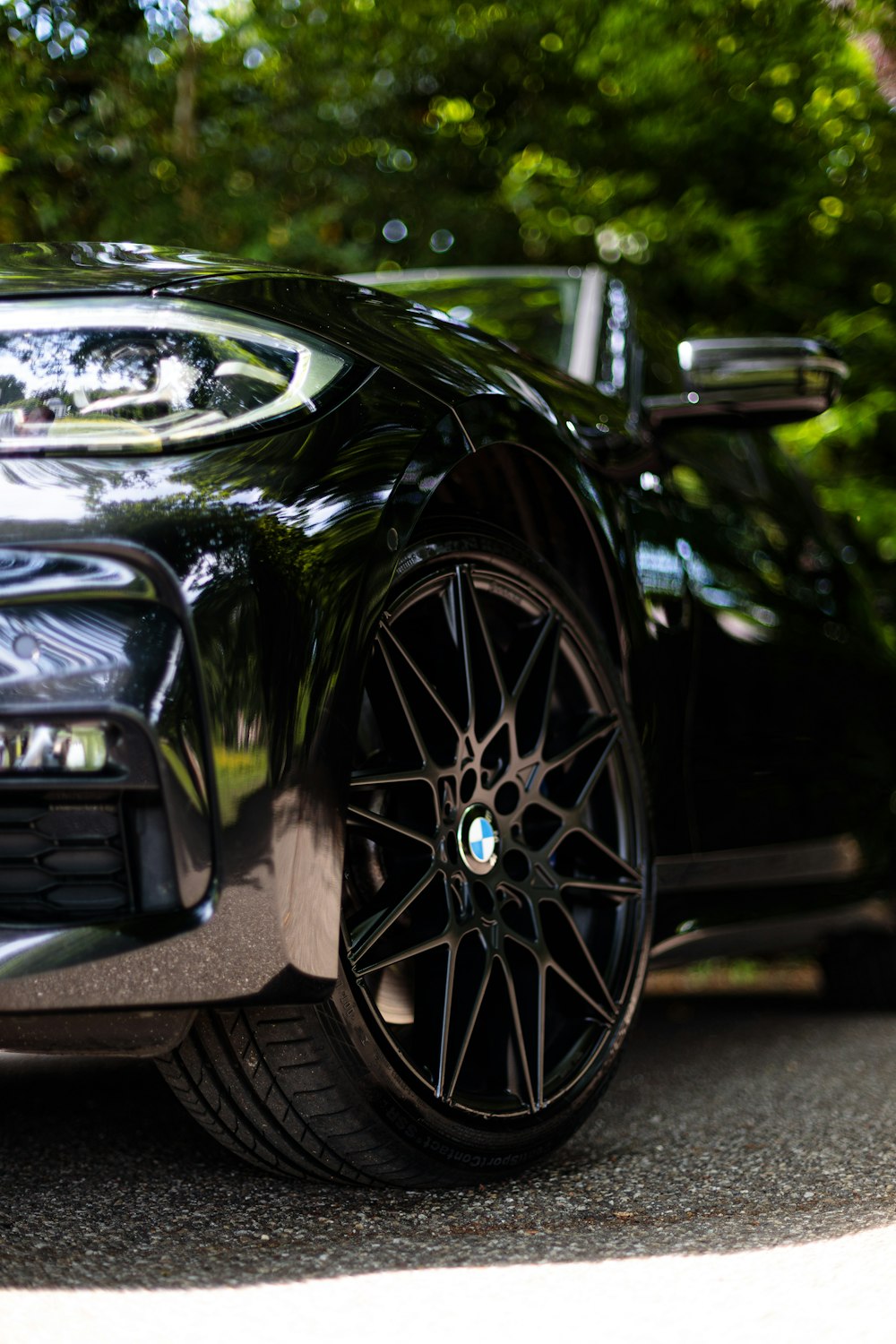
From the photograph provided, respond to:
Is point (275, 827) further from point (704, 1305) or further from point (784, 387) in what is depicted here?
point (784, 387)

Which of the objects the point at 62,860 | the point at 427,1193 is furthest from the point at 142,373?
the point at 427,1193

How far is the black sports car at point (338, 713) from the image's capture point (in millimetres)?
1511

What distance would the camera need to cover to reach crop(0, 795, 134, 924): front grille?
5.02 ft

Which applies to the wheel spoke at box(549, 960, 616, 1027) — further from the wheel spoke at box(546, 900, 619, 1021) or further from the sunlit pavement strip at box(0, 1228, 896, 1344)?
the sunlit pavement strip at box(0, 1228, 896, 1344)

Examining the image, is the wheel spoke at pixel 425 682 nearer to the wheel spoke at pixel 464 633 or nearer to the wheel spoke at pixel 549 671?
the wheel spoke at pixel 464 633

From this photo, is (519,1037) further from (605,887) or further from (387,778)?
(387,778)

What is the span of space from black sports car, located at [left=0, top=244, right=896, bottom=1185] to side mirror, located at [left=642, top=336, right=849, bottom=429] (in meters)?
0.19

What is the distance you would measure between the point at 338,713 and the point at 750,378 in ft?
5.10

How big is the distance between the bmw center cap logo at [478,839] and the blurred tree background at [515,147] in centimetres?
413

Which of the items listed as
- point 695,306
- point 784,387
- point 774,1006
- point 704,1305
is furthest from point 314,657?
point 695,306

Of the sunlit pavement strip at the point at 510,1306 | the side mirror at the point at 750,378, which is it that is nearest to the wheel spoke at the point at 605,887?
the sunlit pavement strip at the point at 510,1306

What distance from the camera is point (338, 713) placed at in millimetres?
1615

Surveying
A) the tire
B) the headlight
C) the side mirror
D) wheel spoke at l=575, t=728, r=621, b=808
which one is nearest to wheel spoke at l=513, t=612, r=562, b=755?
the tire

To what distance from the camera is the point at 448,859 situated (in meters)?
1.89
